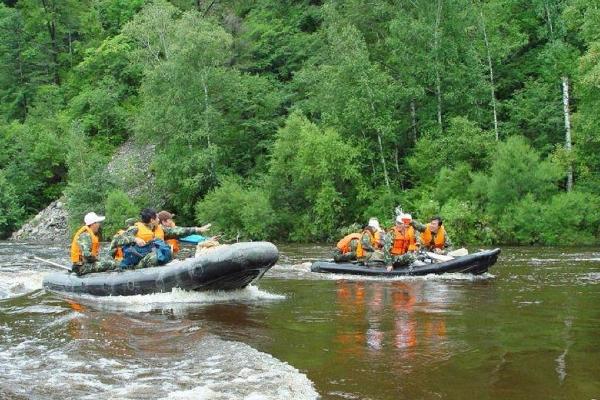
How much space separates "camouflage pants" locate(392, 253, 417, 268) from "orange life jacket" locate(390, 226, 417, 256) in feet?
0.59

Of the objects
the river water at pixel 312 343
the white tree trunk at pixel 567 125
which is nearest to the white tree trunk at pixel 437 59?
the white tree trunk at pixel 567 125

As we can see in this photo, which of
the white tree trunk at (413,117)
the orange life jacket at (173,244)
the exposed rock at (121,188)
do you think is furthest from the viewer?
the exposed rock at (121,188)

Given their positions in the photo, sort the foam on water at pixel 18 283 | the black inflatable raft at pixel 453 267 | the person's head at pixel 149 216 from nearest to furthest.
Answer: the person's head at pixel 149 216 → the foam on water at pixel 18 283 → the black inflatable raft at pixel 453 267

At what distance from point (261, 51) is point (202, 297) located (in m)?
31.1

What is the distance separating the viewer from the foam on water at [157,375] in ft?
18.0

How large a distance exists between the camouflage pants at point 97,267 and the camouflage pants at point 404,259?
5665mm

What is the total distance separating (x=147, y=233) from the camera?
37.2 ft

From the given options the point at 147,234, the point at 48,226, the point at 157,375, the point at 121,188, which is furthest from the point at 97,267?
the point at 48,226

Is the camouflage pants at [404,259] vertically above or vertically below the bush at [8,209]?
below

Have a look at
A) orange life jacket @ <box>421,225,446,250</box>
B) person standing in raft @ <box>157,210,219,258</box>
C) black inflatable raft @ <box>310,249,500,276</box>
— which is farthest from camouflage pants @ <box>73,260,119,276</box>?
orange life jacket @ <box>421,225,446,250</box>

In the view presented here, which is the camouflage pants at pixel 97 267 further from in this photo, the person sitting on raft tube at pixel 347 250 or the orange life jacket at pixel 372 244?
the orange life jacket at pixel 372 244

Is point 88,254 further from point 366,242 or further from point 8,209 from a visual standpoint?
point 8,209

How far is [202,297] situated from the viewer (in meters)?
10.7

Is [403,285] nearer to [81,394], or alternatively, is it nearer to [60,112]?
[81,394]
